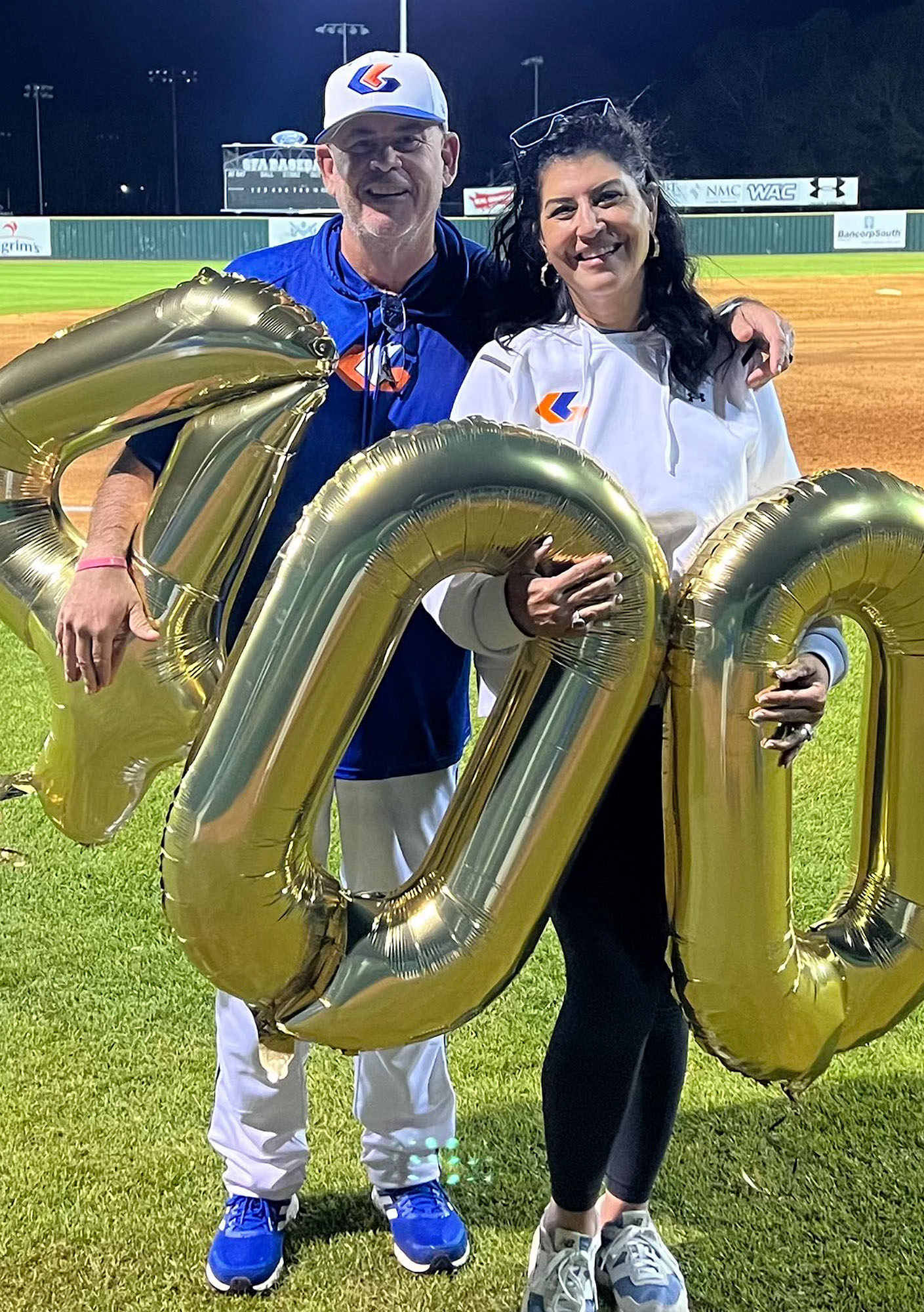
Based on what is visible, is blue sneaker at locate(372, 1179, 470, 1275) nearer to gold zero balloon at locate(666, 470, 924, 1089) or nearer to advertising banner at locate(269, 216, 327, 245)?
gold zero balloon at locate(666, 470, 924, 1089)

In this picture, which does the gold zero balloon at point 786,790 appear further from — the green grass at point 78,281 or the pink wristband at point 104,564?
the green grass at point 78,281

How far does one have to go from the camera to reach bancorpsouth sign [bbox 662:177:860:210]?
10031 millimetres

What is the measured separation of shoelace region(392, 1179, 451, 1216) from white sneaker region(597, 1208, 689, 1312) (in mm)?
226

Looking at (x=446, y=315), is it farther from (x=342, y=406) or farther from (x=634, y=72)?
(x=634, y=72)

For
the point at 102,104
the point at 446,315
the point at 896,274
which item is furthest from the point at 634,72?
the point at 446,315

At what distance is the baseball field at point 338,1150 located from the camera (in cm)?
162

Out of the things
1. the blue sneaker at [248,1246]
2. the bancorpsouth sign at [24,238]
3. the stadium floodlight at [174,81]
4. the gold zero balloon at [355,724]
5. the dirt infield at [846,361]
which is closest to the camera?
the gold zero balloon at [355,724]

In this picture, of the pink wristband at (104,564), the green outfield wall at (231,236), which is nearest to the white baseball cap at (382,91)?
the pink wristband at (104,564)

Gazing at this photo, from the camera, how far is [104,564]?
1265 millimetres

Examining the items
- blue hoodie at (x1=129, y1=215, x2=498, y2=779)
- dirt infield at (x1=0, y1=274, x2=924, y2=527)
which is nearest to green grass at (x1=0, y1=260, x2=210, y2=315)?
dirt infield at (x1=0, y1=274, x2=924, y2=527)

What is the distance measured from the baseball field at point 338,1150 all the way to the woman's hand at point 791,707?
0.75 feet

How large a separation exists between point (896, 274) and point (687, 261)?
10146 millimetres

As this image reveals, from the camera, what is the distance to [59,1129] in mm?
1933

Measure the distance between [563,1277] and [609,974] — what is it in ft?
1.43
